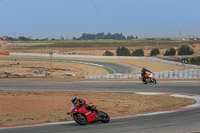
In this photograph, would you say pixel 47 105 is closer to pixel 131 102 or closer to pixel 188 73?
pixel 131 102

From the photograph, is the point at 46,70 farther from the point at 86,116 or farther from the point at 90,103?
the point at 86,116

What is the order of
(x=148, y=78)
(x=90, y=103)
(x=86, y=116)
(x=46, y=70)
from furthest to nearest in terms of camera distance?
(x=46, y=70)
(x=148, y=78)
(x=90, y=103)
(x=86, y=116)

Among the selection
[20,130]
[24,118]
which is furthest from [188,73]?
[20,130]

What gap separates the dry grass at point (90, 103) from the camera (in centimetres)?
1608

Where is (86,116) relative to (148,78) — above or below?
below

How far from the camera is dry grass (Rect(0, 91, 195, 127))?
16.1 metres

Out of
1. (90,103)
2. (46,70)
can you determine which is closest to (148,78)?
(90,103)

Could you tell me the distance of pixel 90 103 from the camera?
805 inches

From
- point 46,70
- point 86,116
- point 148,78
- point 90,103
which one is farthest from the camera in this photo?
point 46,70

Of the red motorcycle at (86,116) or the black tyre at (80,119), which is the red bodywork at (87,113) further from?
the black tyre at (80,119)

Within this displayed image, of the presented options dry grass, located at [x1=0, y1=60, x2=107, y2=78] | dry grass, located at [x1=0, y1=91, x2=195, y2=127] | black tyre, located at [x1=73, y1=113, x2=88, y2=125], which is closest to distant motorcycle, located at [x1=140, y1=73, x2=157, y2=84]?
dry grass, located at [x1=0, y1=91, x2=195, y2=127]

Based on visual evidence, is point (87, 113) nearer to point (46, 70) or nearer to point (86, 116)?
point (86, 116)

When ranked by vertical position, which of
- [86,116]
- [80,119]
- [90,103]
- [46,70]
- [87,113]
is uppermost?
[87,113]

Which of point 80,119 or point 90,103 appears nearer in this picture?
point 80,119
